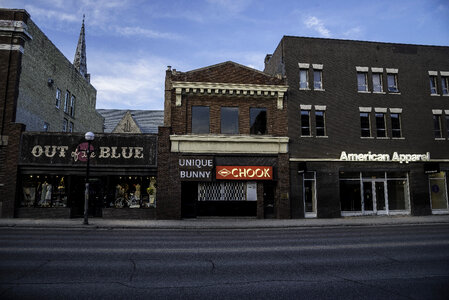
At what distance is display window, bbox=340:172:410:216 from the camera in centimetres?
2117

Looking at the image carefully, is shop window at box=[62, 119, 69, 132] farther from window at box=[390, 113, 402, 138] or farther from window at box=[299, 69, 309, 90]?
window at box=[390, 113, 402, 138]

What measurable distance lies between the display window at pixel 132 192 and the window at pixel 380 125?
1727 centimetres

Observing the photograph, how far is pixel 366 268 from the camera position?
6.62 meters

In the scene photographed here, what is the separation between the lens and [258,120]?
68.8ft

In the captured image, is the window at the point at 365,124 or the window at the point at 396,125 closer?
the window at the point at 365,124

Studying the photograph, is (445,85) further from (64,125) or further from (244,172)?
(64,125)

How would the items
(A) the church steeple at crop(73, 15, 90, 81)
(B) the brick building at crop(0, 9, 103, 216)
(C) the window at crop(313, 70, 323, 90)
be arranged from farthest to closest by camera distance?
(A) the church steeple at crop(73, 15, 90, 81), (C) the window at crop(313, 70, 323, 90), (B) the brick building at crop(0, 9, 103, 216)

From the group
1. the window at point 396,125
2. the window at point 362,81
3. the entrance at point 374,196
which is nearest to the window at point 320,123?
the window at point 362,81

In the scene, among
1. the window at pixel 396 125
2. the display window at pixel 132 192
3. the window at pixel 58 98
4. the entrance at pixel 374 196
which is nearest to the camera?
the display window at pixel 132 192

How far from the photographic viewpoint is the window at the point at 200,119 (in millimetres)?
20500

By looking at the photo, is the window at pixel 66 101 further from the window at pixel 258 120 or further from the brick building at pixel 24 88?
the window at pixel 258 120

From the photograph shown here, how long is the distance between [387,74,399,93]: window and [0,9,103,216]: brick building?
89.2ft

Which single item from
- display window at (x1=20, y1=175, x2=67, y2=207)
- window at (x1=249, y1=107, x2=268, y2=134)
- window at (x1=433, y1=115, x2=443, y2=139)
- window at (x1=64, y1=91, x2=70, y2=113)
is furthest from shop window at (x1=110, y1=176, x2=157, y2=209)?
window at (x1=433, y1=115, x2=443, y2=139)

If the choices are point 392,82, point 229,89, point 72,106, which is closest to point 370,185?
point 392,82
